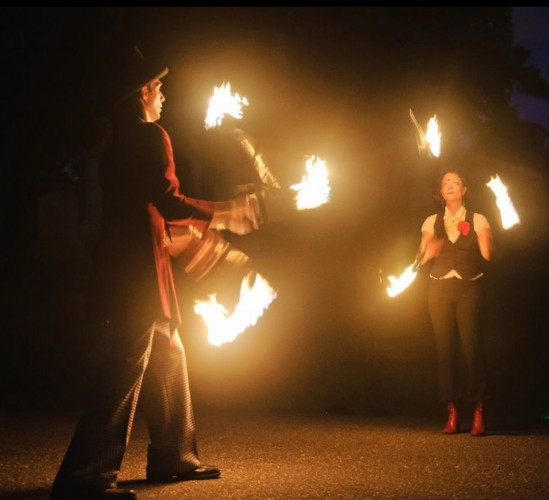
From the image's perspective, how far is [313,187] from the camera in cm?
601

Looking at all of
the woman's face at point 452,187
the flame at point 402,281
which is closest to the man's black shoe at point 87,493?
the flame at point 402,281

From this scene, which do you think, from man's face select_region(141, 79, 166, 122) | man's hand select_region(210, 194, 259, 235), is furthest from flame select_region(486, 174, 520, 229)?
man's face select_region(141, 79, 166, 122)

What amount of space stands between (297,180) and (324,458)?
606cm

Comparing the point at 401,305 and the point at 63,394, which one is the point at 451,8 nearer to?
the point at 401,305

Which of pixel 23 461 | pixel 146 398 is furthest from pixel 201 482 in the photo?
pixel 23 461

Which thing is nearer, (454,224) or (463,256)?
(463,256)

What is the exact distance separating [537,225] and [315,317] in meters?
2.76

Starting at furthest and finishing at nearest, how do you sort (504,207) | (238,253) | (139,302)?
(504,207), (238,253), (139,302)

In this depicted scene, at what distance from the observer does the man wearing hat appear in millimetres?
5202

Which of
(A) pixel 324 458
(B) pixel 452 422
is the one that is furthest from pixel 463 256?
(A) pixel 324 458

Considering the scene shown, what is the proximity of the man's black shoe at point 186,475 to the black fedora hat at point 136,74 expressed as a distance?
220 centimetres

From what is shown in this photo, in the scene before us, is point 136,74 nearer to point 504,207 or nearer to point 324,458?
point 324,458

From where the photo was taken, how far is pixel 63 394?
10.6 metres

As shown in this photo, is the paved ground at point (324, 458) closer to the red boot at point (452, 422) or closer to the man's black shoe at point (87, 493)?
the red boot at point (452, 422)
